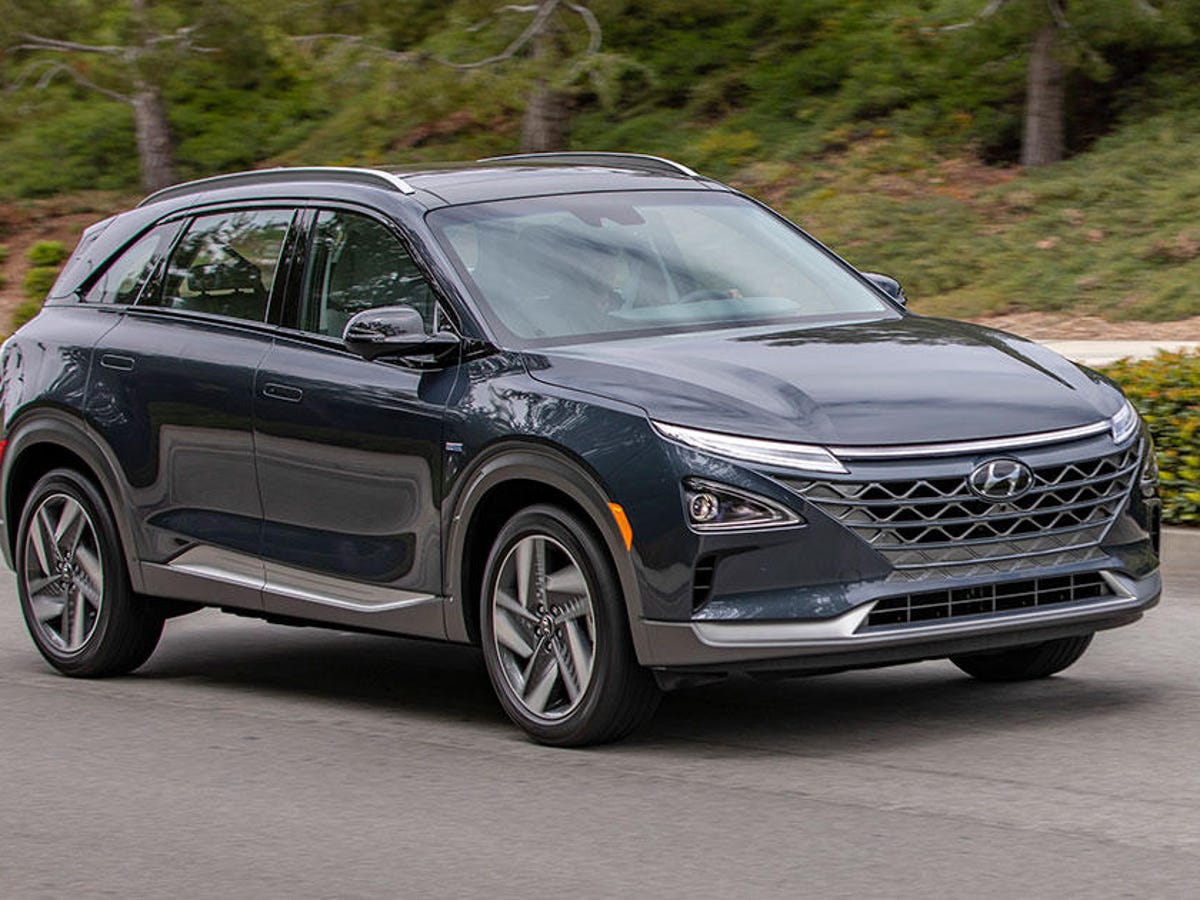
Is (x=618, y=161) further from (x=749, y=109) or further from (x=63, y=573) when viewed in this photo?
(x=749, y=109)

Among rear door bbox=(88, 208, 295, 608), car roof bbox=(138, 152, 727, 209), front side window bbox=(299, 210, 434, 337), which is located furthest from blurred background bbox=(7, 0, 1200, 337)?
front side window bbox=(299, 210, 434, 337)

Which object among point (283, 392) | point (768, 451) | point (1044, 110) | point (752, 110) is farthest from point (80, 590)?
point (752, 110)

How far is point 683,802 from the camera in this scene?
653cm

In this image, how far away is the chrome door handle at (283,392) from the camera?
8.12 meters

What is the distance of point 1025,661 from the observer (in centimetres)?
817

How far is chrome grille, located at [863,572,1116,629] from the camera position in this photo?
6.84 m

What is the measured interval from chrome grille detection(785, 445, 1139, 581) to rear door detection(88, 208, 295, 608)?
247 centimetres

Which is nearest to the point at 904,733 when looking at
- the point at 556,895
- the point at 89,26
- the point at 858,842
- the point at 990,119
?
the point at 858,842

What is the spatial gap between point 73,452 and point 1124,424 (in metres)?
4.09

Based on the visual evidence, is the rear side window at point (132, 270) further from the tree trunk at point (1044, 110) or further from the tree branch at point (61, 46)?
the tree branch at point (61, 46)

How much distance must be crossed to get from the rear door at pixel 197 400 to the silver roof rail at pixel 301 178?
16cm

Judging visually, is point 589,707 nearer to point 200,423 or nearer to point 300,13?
point 200,423

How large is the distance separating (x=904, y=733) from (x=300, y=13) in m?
18.2

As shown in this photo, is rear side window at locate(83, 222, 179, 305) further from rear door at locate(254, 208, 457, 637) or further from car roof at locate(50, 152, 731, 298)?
rear door at locate(254, 208, 457, 637)
